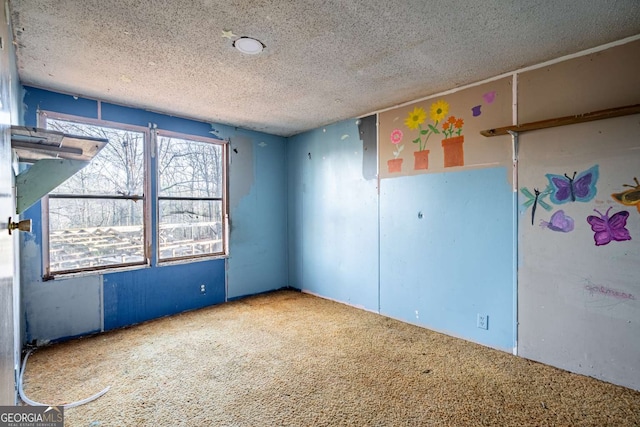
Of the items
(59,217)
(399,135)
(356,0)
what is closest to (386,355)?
(399,135)

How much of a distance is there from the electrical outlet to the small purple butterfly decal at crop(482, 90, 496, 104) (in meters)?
1.89

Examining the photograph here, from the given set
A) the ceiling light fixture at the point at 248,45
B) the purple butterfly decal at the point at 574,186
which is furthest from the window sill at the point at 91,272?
the purple butterfly decal at the point at 574,186

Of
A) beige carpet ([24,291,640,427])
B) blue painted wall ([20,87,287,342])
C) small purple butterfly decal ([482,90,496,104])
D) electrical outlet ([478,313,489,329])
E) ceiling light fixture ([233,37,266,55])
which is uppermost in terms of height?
ceiling light fixture ([233,37,266,55])

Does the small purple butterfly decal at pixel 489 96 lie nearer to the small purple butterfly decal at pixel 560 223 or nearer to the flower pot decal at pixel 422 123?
the flower pot decal at pixel 422 123

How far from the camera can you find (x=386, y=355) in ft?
8.64

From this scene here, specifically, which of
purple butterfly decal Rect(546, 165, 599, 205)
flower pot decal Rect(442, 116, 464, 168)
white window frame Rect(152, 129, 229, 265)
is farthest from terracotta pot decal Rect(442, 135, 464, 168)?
white window frame Rect(152, 129, 229, 265)

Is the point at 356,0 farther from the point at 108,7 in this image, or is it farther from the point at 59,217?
the point at 59,217

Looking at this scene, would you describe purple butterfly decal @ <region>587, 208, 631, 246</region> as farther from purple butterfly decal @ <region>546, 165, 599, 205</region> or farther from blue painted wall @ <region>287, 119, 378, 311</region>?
blue painted wall @ <region>287, 119, 378, 311</region>

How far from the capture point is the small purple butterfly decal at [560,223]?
2.33 meters

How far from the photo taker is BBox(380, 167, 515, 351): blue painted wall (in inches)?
106

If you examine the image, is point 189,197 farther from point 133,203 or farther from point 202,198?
point 133,203

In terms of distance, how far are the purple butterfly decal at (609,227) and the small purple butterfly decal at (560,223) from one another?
0.11m

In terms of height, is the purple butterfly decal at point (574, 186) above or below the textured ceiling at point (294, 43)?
below

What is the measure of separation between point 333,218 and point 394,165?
1.14 m
